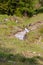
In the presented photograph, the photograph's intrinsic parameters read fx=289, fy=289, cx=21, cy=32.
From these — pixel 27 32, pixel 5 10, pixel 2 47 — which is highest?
pixel 2 47

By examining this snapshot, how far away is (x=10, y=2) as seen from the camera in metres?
33.2

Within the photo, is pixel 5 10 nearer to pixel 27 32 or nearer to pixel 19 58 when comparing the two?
pixel 27 32

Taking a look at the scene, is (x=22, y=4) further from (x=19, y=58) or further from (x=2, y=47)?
(x=19, y=58)

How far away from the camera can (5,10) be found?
33.5 m

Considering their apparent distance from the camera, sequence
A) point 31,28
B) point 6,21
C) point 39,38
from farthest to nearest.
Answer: point 6,21 < point 31,28 < point 39,38

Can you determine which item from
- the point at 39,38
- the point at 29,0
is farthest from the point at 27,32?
the point at 29,0

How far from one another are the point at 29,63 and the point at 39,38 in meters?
9.25

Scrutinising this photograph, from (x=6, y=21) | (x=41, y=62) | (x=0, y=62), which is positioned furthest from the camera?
(x=6, y=21)

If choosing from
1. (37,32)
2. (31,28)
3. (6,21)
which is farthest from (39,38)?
(6,21)

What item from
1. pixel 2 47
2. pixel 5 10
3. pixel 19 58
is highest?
pixel 19 58

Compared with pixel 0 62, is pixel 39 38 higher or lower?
lower

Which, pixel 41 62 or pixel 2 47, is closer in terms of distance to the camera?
pixel 41 62

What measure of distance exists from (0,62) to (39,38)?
10.4 metres

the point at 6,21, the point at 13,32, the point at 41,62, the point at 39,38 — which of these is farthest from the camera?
the point at 6,21
